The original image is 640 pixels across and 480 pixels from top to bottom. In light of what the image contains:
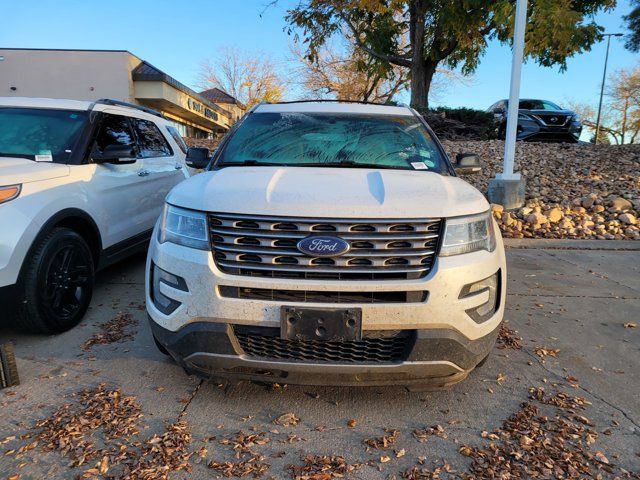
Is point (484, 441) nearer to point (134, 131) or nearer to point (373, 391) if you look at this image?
point (373, 391)

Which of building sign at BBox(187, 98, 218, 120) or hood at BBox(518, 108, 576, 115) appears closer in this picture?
hood at BBox(518, 108, 576, 115)

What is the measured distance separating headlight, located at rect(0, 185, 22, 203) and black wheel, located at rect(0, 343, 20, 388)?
1.01 m

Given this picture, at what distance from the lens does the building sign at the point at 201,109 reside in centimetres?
3338

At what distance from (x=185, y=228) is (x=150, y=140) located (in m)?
3.52

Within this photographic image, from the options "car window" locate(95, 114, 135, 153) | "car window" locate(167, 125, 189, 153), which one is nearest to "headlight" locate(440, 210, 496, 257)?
"car window" locate(95, 114, 135, 153)

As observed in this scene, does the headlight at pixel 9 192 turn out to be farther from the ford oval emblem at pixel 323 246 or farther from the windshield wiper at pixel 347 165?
the ford oval emblem at pixel 323 246

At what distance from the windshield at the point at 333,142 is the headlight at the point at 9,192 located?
1412mm

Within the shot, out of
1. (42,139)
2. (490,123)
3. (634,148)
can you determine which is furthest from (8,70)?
(634,148)

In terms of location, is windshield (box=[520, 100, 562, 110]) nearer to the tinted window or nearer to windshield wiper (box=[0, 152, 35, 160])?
the tinted window

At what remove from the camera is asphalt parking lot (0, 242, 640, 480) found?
2.34 metres

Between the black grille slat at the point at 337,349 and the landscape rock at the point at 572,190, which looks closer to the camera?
the black grille slat at the point at 337,349

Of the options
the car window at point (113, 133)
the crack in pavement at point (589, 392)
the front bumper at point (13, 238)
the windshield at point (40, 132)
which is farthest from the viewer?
the car window at point (113, 133)

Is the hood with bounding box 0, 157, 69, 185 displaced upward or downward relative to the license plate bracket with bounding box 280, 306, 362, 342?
upward

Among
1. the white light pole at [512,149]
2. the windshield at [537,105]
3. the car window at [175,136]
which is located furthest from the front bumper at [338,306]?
the windshield at [537,105]
